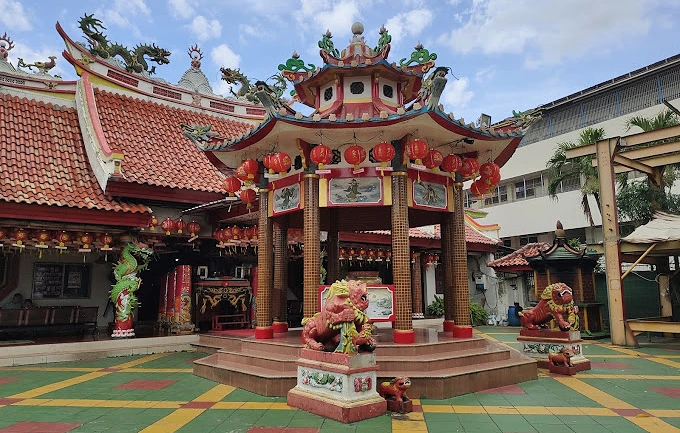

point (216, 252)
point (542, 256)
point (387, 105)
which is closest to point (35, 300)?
point (216, 252)

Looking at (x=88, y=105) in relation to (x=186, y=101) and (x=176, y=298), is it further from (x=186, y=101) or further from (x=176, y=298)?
(x=176, y=298)

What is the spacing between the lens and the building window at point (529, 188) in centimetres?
2998

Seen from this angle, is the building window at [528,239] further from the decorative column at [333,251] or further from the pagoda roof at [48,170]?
the pagoda roof at [48,170]

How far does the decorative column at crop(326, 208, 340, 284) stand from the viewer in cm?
1235

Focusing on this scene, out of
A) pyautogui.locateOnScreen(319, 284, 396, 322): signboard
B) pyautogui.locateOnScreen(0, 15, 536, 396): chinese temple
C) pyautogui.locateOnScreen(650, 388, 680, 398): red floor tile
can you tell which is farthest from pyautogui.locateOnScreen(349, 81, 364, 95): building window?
pyautogui.locateOnScreen(650, 388, 680, 398): red floor tile

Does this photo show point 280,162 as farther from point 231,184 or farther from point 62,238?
point 62,238

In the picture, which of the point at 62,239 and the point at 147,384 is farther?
the point at 62,239

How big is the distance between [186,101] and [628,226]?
18.6m

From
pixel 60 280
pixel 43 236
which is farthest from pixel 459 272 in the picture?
pixel 60 280

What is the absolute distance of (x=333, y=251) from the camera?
Answer: 41.8ft

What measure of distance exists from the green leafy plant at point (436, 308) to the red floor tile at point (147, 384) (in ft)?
44.8

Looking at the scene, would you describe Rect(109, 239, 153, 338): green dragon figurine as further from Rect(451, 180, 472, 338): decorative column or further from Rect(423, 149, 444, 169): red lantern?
Rect(451, 180, 472, 338): decorative column

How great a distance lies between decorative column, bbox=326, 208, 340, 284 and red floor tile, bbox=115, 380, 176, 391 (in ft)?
15.6

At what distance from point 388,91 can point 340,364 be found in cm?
673
